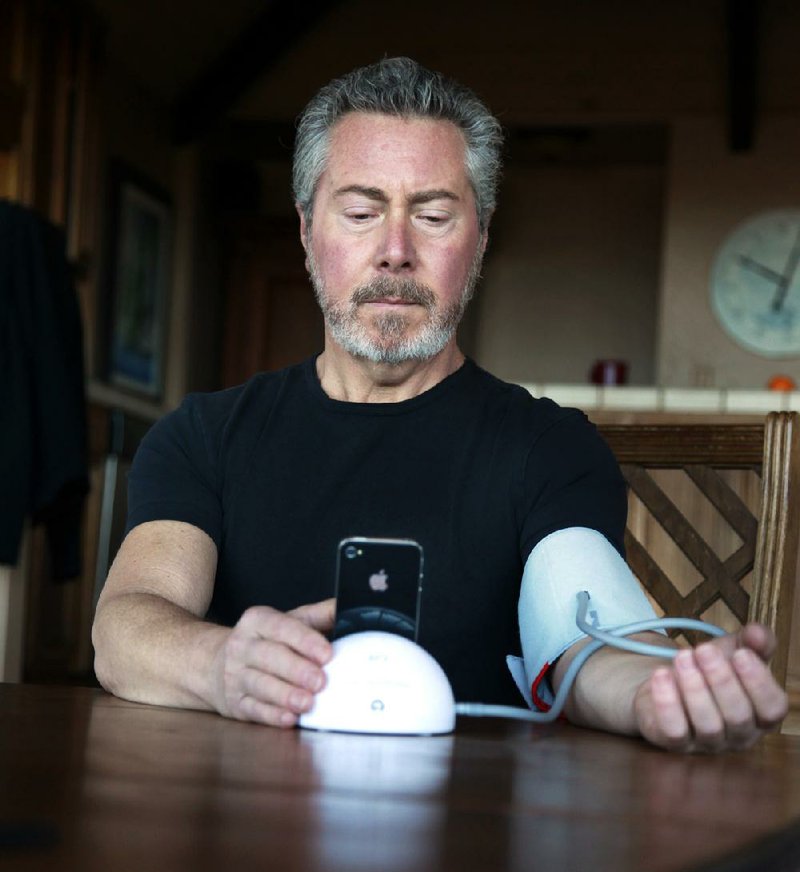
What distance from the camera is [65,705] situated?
104 cm

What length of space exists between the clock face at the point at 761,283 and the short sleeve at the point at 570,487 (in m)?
5.25

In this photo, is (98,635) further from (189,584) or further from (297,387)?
(297,387)

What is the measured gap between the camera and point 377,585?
106cm

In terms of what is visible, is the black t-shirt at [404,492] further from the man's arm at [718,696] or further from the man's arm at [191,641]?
the man's arm at [718,696]

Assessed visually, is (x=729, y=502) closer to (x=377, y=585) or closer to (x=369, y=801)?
(x=377, y=585)

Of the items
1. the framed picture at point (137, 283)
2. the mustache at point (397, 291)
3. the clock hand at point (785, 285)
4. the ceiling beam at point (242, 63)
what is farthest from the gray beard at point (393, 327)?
the ceiling beam at point (242, 63)

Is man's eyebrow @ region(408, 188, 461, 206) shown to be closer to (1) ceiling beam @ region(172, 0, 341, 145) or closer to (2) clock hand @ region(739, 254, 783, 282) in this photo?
(2) clock hand @ region(739, 254, 783, 282)

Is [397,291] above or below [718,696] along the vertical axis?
above

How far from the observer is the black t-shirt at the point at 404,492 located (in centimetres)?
146

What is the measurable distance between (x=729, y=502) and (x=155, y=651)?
693 mm

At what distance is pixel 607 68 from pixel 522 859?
21.4 feet

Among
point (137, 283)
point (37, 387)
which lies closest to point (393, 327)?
point (37, 387)

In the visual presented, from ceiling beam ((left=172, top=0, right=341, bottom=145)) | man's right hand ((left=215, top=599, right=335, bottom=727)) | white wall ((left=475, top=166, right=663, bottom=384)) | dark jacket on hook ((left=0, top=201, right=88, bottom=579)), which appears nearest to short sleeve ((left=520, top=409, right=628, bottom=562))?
man's right hand ((left=215, top=599, right=335, bottom=727))

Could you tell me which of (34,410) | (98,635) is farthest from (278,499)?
(34,410)
